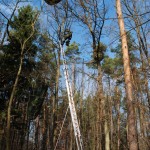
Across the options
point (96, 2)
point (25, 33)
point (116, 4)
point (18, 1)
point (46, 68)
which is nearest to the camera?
point (116, 4)

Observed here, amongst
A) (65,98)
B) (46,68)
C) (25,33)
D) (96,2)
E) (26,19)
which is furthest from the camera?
(65,98)

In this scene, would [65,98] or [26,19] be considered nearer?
[26,19]

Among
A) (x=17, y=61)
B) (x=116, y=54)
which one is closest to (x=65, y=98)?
(x=116, y=54)

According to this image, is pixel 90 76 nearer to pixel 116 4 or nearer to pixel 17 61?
pixel 116 4

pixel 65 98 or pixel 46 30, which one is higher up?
pixel 46 30

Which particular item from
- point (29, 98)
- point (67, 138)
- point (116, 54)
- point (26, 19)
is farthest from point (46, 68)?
point (67, 138)

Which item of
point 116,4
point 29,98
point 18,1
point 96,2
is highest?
point 18,1

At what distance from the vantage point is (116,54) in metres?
20.9

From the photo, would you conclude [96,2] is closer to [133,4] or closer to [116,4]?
[116,4]

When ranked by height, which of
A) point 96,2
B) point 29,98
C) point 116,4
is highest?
point 96,2

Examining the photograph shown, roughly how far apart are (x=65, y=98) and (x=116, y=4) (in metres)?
17.2

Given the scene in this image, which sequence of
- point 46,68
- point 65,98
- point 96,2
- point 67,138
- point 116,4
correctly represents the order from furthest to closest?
point 67,138 < point 65,98 < point 46,68 < point 96,2 < point 116,4

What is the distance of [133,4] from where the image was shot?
50.5 feet

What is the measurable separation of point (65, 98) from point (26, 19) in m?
10.8
